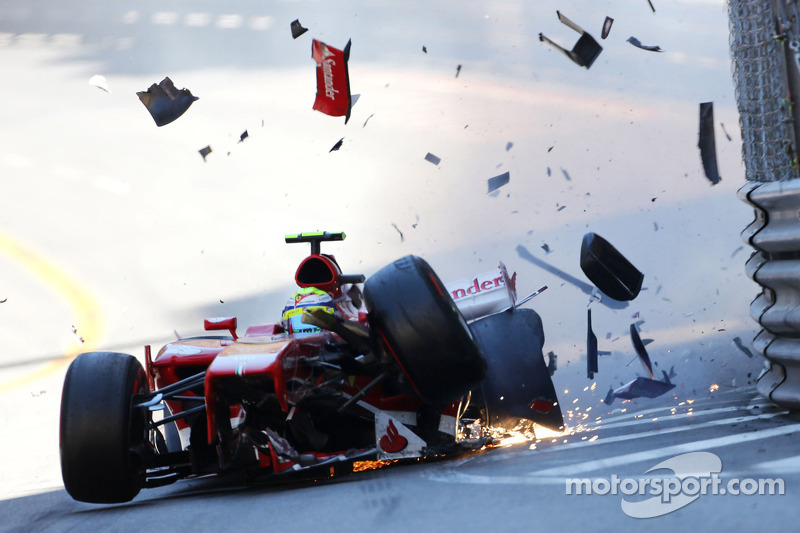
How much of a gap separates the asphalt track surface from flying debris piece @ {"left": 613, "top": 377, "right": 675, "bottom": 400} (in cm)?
9

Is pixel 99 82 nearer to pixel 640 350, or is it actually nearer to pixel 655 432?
pixel 640 350

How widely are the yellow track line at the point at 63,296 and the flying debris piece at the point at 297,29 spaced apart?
2.65m

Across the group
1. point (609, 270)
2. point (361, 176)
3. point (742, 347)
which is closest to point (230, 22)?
point (361, 176)

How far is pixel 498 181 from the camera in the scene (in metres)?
6.51

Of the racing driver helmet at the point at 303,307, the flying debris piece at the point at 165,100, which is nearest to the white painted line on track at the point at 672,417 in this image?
the racing driver helmet at the point at 303,307

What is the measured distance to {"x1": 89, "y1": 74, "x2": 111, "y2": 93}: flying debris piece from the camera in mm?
7094

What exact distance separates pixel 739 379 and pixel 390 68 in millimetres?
3449

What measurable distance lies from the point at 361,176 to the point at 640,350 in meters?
2.46

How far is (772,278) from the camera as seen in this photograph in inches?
146

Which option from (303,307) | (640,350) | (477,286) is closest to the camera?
(303,307)

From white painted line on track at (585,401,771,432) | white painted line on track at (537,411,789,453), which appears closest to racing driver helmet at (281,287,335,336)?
white painted line on track at (537,411,789,453)

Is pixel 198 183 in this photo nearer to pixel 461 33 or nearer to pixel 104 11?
pixel 104 11

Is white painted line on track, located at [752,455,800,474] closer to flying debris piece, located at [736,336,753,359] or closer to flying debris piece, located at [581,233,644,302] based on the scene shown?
flying debris piece, located at [736,336,753,359]

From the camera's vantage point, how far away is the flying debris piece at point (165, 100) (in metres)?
7.05
